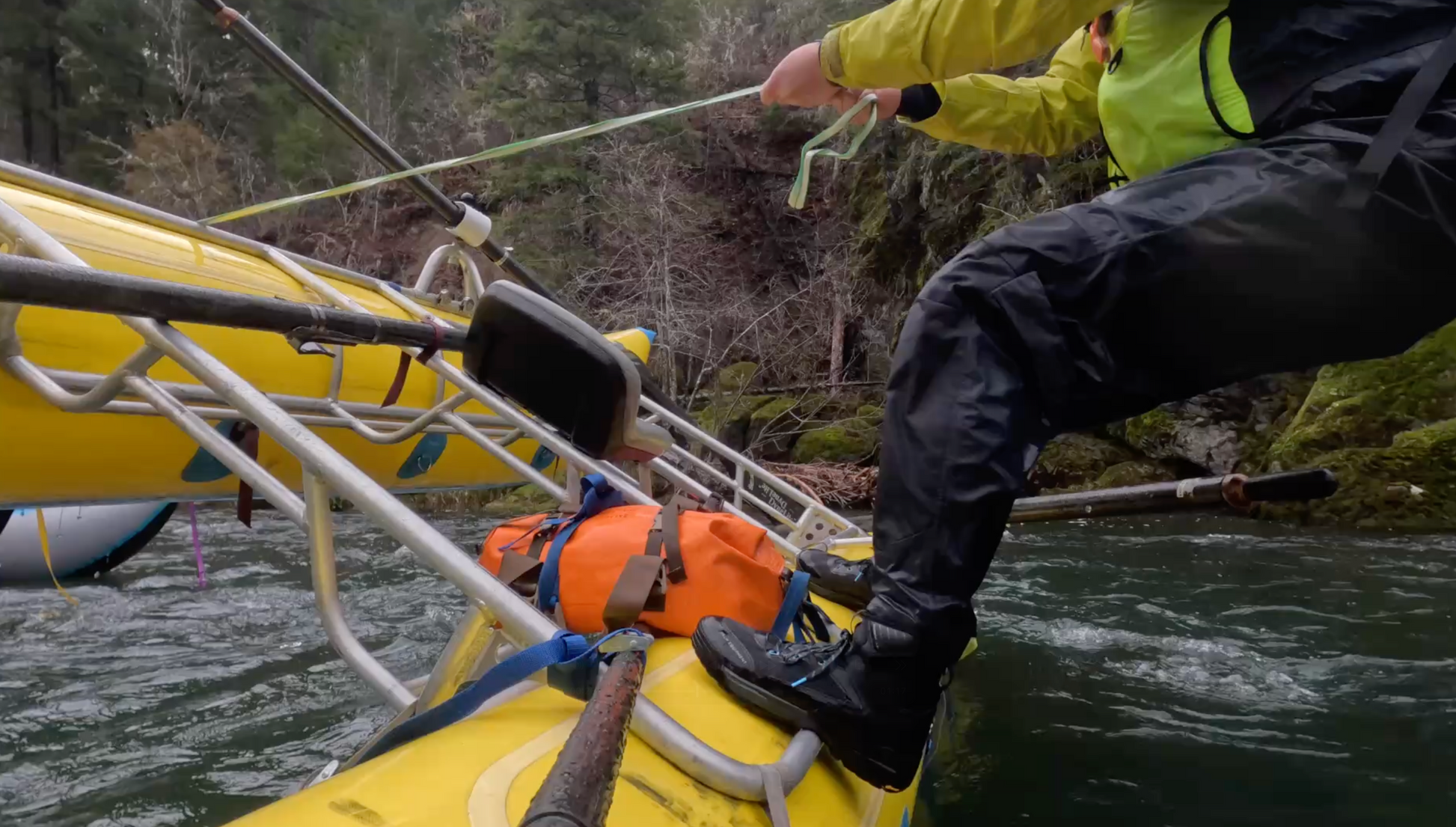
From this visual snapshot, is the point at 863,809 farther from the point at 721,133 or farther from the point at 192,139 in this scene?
the point at 192,139

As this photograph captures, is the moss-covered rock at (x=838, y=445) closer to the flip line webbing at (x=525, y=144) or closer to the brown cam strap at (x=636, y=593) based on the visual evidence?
the flip line webbing at (x=525, y=144)

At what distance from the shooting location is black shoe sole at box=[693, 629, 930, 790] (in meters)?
1.25

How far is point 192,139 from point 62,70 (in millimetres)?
4495

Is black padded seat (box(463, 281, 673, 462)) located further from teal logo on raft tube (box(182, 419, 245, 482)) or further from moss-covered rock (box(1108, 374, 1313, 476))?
moss-covered rock (box(1108, 374, 1313, 476))

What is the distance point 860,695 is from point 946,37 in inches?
41.3

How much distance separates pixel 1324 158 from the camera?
1147mm

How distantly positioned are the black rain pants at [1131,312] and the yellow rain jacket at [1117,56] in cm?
11

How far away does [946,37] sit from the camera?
1325 mm

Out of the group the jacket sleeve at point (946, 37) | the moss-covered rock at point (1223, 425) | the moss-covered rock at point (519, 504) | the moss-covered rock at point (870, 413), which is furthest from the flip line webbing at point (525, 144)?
the moss-covered rock at point (870, 413)

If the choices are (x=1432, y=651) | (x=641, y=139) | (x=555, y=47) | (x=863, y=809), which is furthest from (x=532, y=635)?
(x=555, y=47)

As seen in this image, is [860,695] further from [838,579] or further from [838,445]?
[838,445]

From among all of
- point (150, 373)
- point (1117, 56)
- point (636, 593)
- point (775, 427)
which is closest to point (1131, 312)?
point (1117, 56)

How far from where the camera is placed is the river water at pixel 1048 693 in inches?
80.2

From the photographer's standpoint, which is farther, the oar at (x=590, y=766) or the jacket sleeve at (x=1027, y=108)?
the jacket sleeve at (x=1027, y=108)
